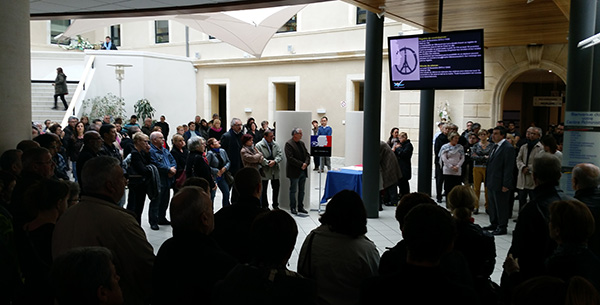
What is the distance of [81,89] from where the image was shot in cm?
1977

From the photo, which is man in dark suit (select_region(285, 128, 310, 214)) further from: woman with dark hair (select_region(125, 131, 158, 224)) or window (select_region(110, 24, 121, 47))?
window (select_region(110, 24, 121, 47))

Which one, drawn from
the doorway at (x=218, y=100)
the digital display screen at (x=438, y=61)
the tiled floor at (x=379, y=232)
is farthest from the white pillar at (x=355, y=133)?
the doorway at (x=218, y=100)

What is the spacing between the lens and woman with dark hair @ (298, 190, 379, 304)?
9.34 feet

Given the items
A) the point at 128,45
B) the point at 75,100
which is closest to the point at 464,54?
the point at 75,100

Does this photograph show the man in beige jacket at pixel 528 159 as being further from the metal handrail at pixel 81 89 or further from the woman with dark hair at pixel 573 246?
the metal handrail at pixel 81 89

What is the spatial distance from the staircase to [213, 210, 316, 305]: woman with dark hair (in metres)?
19.0

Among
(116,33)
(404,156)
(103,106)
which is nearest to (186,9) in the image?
(404,156)

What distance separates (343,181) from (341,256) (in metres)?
7.28

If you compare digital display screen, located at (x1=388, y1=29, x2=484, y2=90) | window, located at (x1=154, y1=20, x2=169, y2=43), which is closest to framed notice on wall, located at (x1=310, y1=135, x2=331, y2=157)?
digital display screen, located at (x1=388, y1=29, x2=484, y2=90)

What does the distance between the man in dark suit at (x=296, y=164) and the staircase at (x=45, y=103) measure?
13076 mm

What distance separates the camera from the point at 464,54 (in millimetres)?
6746

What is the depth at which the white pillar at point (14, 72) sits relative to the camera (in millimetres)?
5438

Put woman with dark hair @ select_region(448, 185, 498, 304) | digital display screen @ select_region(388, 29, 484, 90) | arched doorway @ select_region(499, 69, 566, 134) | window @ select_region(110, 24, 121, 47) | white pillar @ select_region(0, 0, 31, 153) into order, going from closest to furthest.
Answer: woman with dark hair @ select_region(448, 185, 498, 304) → white pillar @ select_region(0, 0, 31, 153) → digital display screen @ select_region(388, 29, 484, 90) → arched doorway @ select_region(499, 69, 566, 134) → window @ select_region(110, 24, 121, 47)

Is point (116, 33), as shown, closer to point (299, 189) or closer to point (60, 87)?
point (60, 87)
